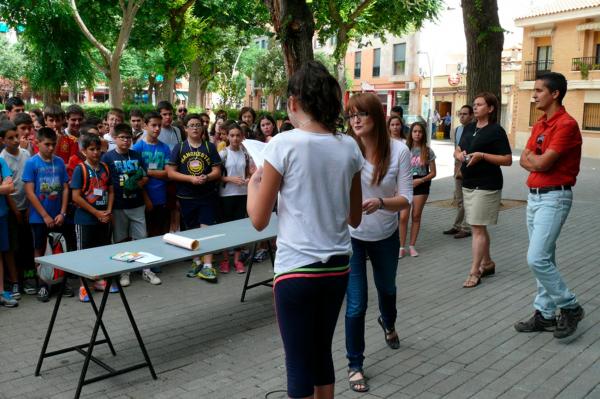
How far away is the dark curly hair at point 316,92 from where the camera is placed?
248 centimetres

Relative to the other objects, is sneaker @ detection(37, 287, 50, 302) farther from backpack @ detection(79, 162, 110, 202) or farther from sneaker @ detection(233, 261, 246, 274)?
sneaker @ detection(233, 261, 246, 274)

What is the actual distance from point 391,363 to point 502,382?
0.77 meters

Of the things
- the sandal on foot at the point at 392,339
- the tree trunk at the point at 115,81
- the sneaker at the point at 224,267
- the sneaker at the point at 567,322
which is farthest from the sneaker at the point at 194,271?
the tree trunk at the point at 115,81

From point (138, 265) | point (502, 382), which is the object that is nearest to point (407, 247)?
point (502, 382)

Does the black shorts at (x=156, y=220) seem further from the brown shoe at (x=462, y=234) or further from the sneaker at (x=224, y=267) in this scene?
the brown shoe at (x=462, y=234)

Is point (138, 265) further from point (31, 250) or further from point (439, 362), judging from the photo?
point (31, 250)

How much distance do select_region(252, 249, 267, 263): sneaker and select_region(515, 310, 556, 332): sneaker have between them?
3611mm

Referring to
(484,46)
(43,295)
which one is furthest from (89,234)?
(484,46)

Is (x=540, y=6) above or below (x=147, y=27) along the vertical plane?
above

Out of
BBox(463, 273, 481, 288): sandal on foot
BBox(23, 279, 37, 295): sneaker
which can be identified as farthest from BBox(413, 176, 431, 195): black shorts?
BBox(23, 279, 37, 295): sneaker

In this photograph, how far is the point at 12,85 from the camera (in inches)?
2559

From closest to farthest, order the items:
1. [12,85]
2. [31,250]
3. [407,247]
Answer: [31,250]
[407,247]
[12,85]

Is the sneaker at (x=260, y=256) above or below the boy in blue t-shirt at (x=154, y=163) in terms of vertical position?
below

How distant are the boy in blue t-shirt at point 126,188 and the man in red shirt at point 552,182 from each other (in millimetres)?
4003
